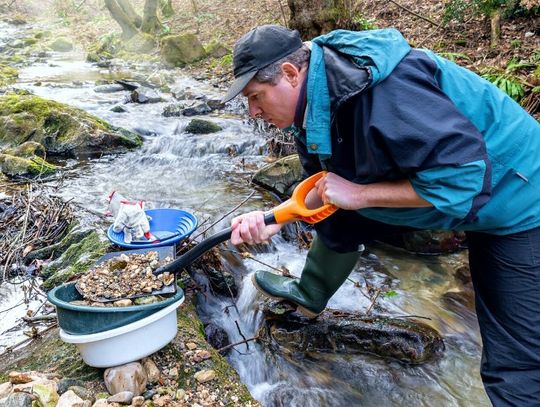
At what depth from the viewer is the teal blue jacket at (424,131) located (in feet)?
5.61

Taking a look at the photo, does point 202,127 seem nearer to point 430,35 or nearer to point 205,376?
point 430,35

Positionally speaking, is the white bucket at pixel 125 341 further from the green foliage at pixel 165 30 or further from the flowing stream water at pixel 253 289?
the green foliage at pixel 165 30

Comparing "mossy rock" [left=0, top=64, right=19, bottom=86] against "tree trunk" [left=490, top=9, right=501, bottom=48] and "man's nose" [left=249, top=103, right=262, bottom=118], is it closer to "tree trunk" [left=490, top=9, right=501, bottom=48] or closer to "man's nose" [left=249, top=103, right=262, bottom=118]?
"tree trunk" [left=490, top=9, right=501, bottom=48]

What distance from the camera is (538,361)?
209 centimetres

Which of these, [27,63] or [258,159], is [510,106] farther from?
[27,63]

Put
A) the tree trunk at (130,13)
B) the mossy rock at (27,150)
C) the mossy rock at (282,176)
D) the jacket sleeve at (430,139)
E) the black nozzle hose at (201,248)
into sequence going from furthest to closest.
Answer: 1. the tree trunk at (130,13)
2. the mossy rock at (27,150)
3. the mossy rock at (282,176)
4. the black nozzle hose at (201,248)
5. the jacket sleeve at (430,139)

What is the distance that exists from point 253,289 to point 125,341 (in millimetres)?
1827

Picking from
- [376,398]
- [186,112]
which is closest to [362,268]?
[376,398]

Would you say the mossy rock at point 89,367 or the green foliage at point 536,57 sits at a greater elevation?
the green foliage at point 536,57

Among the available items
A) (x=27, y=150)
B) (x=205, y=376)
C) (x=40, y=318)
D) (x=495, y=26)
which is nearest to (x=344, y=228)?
(x=205, y=376)

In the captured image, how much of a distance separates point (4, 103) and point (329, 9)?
580 centimetres

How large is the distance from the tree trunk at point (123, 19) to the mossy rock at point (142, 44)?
653mm

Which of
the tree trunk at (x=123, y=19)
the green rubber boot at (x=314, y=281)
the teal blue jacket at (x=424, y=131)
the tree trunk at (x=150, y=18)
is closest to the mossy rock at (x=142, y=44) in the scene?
the tree trunk at (x=150, y=18)

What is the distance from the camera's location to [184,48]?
14359mm
